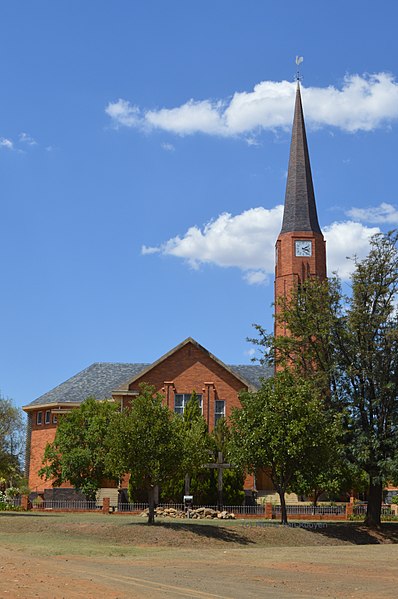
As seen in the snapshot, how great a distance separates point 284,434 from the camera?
34.9 meters

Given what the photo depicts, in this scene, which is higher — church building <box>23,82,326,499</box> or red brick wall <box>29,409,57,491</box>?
church building <box>23,82,326,499</box>

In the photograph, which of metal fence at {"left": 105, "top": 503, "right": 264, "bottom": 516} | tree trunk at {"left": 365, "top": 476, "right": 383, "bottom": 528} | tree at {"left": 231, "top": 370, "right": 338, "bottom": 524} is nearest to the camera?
tree at {"left": 231, "top": 370, "right": 338, "bottom": 524}

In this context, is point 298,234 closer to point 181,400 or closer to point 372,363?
point 181,400

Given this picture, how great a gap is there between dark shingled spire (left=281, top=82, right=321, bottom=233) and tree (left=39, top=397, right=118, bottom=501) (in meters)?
29.1

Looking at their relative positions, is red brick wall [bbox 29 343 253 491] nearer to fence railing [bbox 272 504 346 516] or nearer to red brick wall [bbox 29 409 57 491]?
red brick wall [bbox 29 409 57 491]

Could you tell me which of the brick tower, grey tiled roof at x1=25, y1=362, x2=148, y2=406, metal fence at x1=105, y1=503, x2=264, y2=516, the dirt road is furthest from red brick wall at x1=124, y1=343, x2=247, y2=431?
the dirt road

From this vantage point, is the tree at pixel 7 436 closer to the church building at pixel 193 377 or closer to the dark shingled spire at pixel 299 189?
the church building at pixel 193 377

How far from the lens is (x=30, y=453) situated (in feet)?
197

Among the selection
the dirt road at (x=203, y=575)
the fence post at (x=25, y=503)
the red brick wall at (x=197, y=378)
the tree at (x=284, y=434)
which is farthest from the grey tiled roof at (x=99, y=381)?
the dirt road at (x=203, y=575)

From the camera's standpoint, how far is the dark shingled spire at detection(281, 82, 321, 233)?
7012 cm

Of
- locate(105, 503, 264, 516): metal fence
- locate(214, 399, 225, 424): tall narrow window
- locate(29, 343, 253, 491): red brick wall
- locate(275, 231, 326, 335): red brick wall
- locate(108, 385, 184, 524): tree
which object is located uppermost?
locate(275, 231, 326, 335): red brick wall

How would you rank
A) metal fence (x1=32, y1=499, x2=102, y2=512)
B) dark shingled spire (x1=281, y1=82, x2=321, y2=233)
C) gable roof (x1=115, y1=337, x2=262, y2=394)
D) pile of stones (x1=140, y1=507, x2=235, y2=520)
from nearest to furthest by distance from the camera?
pile of stones (x1=140, y1=507, x2=235, y2=520) < metal fence (x1=32, y1=499, x2=102, y2=512) < gable roof (x1=115, y1=337, x2=262, y2=394) < dark shingled spire (x1=281, y1=82, x2=321, y2=233)

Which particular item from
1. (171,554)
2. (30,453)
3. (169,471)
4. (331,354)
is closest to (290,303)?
(331,354)

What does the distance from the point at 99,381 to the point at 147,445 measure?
2939 centimetres
